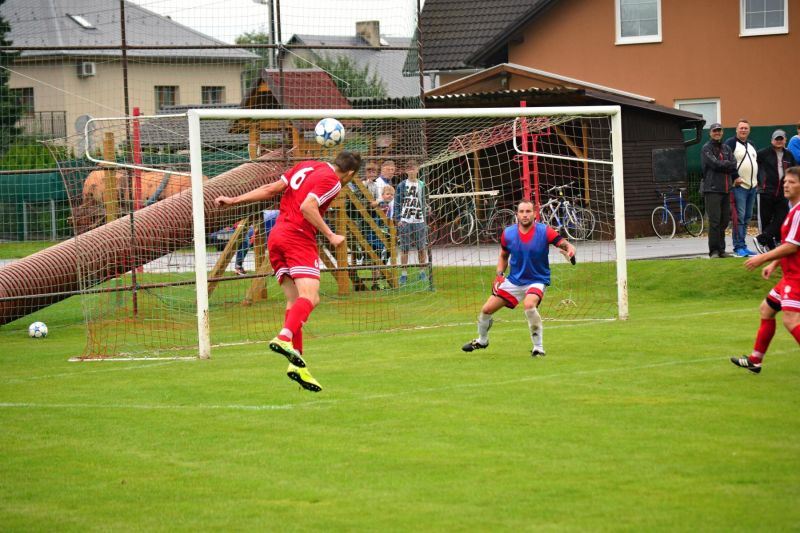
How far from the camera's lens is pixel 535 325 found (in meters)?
11.9

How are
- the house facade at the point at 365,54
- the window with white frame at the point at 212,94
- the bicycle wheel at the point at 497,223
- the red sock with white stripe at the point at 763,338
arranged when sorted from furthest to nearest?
the bicycle wheel at the point at 497,223
the window with white frame at the point at 212,94
the house facade at the point at 365,54
the red sock with white stripe at the point at 763,338

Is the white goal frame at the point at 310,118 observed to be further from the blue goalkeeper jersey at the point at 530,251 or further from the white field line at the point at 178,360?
the blue goalkeeper jersey at the point at 530,251

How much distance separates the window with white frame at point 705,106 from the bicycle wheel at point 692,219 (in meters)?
7.80

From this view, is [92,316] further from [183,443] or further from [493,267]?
[183,443]

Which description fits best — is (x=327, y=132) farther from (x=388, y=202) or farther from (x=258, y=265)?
(x=388, y=202)

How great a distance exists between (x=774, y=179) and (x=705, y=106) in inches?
661

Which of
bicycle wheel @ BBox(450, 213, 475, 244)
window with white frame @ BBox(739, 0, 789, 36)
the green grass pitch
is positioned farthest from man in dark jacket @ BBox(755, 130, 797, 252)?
window with white frame @ BBox(739, 0, 789, 36)

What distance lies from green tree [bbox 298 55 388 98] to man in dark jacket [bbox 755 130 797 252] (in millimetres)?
7256

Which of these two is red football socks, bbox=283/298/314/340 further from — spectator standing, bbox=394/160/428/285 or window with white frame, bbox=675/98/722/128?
window with white frame, bbox=675/98/722/128

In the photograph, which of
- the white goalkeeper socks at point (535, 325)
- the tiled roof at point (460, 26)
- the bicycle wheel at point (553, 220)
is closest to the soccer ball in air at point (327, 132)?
the white goalkeeper socks at point (535, 325)

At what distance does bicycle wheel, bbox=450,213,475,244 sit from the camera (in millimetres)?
20562

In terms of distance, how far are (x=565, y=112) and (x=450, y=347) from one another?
4215 millimetres

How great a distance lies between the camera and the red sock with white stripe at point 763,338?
1005cm

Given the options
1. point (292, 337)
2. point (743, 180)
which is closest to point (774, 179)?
point (743, 180)
